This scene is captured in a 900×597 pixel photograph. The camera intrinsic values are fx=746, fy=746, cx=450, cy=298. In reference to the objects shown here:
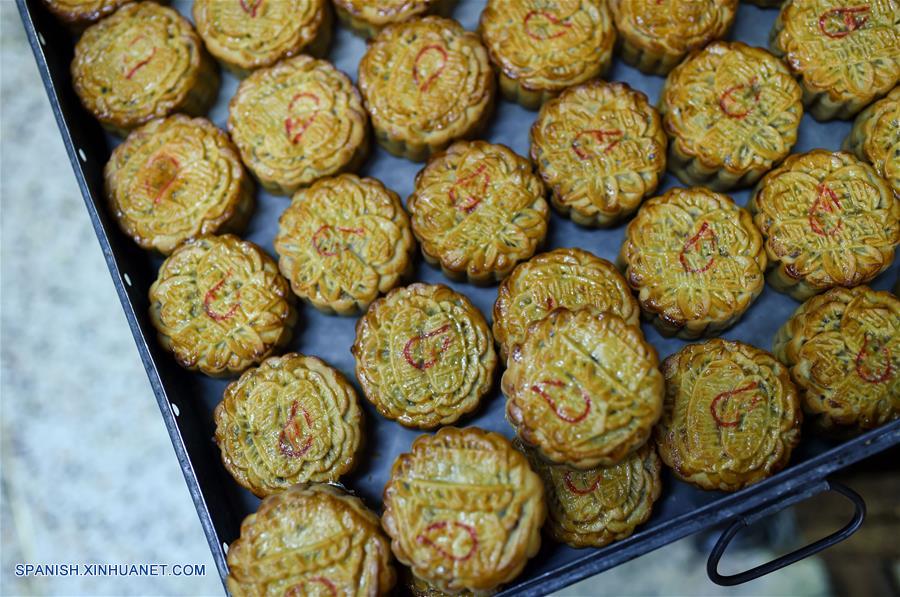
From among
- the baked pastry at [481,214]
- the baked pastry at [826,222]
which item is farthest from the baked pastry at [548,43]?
the baked pastry at [826,222]

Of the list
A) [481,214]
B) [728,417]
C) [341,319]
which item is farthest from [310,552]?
[728,417]

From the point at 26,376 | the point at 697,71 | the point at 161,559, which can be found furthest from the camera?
the point at 26,376

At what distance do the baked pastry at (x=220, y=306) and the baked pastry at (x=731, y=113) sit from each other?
1.50 metres

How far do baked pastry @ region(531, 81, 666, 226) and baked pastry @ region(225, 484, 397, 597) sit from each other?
4.15ft

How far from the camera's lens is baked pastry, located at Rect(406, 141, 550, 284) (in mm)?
2525

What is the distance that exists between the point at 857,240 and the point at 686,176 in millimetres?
598

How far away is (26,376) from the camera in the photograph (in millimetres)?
3006

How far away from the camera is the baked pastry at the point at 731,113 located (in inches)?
101

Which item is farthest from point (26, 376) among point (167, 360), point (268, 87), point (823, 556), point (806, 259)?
point (823, 556)

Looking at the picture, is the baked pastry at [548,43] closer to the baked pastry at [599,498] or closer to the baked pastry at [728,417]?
the baked pastry at [728,417]

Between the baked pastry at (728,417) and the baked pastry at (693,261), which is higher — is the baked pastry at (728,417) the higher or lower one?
the lower one

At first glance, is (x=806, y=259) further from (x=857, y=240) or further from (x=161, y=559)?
(x=161, y=559)

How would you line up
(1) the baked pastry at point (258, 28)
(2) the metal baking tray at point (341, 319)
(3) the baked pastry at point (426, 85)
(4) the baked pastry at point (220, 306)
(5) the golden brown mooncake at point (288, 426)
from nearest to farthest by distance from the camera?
(2) the metal baking tray at point (341, 319)
(5) the golden brown mooncake at point (288, 426)
(4) the baked pastry at point (220, 306)
(3) the baked pastry at point (426, 85)
(1) the baked pastry at point (258, 28)

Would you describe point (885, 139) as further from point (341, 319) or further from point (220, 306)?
point (220, 306)
